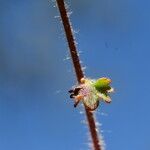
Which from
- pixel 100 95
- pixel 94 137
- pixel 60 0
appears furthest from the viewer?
pixel 100 95

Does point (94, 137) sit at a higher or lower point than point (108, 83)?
lower

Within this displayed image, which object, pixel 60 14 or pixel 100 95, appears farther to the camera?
pixel 100 95

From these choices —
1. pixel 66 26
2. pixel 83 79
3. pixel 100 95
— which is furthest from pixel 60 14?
pixel 100 95

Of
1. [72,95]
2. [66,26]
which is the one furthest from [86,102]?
[66,26]

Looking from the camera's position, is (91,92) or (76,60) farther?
(91,92)

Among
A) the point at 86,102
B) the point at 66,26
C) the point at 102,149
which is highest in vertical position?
the point at 66,26

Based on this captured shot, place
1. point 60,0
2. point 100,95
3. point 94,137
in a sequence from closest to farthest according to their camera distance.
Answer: point 94,137 < point 60,0 < point 100,95

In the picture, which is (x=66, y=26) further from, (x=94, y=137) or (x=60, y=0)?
(x=94, y=137)
